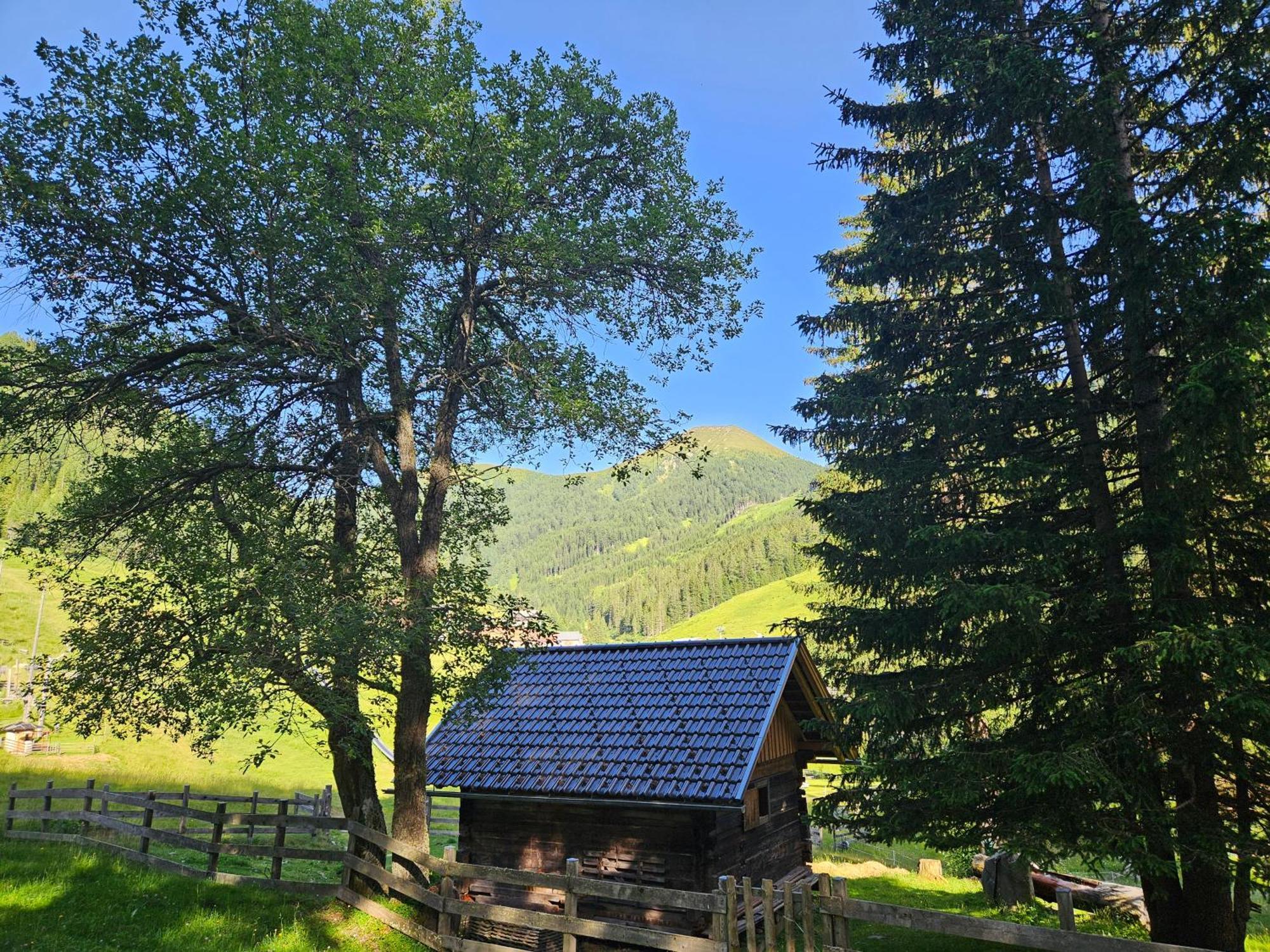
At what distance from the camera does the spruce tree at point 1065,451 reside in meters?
8.82

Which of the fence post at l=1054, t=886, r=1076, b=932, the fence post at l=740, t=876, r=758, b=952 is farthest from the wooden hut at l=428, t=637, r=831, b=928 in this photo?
the fence post at l=1054, t=886, r=1076, b=932

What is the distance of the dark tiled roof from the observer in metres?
12.8

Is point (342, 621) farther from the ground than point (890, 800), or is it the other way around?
point (342, 621)

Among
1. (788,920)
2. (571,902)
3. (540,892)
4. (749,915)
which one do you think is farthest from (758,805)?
(788,920)

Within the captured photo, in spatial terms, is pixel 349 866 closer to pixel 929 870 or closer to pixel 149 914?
pixel 149 914

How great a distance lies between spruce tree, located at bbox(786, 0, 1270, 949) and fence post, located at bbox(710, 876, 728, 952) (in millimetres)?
2987

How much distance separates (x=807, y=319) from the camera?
48.8 feet

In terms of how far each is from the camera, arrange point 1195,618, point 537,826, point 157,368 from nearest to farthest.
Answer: point 1195,618
point 157,368
point 537,826

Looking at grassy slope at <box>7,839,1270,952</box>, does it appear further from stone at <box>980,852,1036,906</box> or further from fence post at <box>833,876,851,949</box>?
fence post at <box>833,876,851,949</box>

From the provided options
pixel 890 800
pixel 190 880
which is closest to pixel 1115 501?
pixel 890 800

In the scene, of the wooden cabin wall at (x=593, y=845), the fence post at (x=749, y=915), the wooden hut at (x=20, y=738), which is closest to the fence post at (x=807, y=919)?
the fence post at (x=749, y=915)

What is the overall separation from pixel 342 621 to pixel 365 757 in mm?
3027

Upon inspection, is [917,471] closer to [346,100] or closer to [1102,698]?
[1102,698]

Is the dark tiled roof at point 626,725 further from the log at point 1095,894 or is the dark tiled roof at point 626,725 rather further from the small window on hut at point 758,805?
the log at point 1095,894
